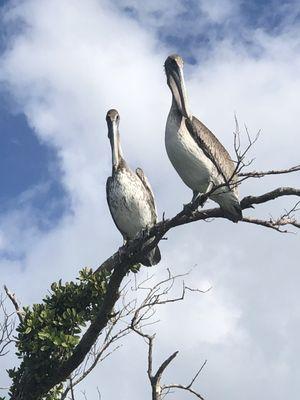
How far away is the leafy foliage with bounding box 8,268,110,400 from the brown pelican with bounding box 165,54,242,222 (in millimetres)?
2029

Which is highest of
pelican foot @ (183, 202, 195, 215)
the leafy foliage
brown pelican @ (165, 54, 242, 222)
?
brown pelican @ (165, 54, 242, 222)

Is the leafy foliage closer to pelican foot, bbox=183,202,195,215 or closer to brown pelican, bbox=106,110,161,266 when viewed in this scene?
brown pelican, bbox=106,110,161,266

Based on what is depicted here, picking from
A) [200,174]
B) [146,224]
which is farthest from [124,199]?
[200,174]

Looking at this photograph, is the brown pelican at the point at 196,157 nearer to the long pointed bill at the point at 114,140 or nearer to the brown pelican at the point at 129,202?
the brown pelican at the point at 129,202

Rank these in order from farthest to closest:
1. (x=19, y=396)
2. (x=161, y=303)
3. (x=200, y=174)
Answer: (x=161, y=303), (x=19, y=396), (x=200, y=174)

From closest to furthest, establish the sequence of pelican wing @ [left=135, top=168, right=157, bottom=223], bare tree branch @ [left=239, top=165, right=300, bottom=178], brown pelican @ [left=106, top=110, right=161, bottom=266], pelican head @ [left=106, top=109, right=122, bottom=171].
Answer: bare tree branch @ [left=239, top=165, right=300, bottom=178], brown pelican @ [left=106, top=110, right=161, bottom=266], pelican wing @ [left=135, top=168, right=157, bottom=223], pelican head @ [left=106, top=109, right=122, bottom=171]

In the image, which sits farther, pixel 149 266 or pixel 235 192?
pixel 149 266

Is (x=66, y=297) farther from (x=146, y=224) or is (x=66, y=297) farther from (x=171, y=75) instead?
(x=171, y=75)

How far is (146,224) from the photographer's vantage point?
1013 centimetres

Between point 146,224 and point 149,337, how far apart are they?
1.83 metres

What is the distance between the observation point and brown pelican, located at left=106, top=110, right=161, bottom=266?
10.0m

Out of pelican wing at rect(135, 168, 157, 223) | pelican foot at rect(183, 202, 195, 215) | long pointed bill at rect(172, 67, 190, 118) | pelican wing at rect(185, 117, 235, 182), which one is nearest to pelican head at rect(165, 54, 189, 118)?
long pointed bill at rect(172, 67, 190, 118)

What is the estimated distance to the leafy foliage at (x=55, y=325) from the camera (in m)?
8.81

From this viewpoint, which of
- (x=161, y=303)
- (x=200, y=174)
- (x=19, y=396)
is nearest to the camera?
(x=200, y=174)
